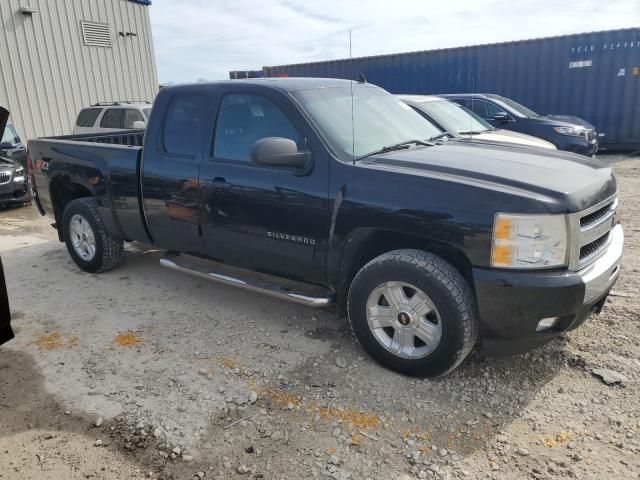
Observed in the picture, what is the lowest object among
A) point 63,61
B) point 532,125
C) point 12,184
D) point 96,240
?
point 96,240

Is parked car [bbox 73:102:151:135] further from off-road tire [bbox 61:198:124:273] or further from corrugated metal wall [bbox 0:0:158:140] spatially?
off-road tire [bbox 61:198:124:273]

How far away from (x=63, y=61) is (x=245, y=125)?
41.5 feet

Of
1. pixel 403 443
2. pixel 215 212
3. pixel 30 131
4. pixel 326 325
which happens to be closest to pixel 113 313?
pixel 215 212

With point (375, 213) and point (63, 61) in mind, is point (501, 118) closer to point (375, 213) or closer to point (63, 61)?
point (375, 213)

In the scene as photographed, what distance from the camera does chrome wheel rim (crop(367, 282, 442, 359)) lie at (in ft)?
10.4

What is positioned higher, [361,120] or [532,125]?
[361,120]

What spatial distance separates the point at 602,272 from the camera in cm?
304

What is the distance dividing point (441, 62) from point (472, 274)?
46.1ft

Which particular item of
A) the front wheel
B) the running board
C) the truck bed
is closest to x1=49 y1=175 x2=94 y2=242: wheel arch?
the truck bed

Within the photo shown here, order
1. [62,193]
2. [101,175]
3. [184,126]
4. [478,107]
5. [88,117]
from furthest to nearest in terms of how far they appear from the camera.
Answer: [88,117] → [478,107] → [62,193] → [101,175] → [184,126]

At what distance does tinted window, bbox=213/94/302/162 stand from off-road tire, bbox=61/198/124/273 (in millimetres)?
1891

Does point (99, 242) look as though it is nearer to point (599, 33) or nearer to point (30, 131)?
point (30, 131)

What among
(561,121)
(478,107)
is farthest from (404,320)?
(561,121)

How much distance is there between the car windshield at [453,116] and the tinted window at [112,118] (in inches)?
248
